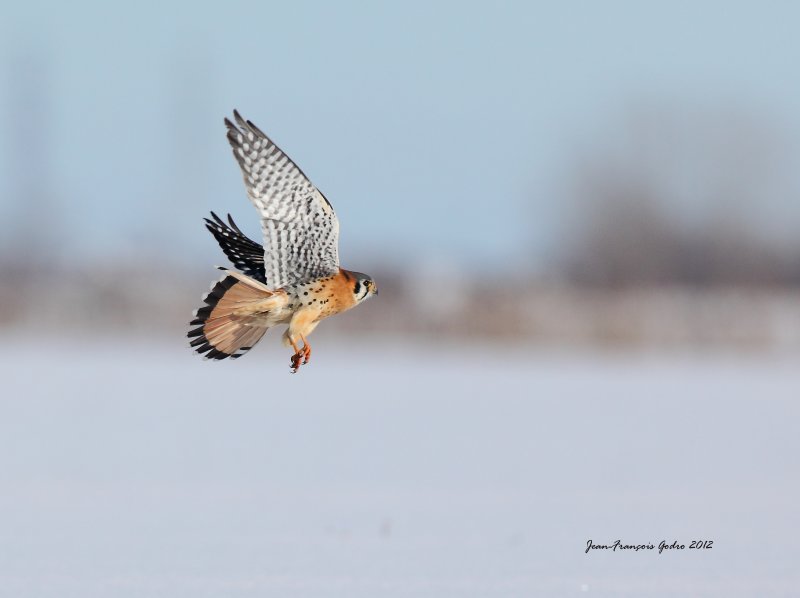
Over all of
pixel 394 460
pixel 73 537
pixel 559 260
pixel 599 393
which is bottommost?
pixel 559 260

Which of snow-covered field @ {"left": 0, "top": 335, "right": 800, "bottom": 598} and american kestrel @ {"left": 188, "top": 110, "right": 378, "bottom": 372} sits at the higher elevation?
american kestrel @ {"left": 188, "top": 110, "right": 378, "bottom": 372}

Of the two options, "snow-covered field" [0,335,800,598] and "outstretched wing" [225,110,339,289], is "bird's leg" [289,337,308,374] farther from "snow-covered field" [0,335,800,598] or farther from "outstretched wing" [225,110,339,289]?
"snow-covered field" [0,335,800,598]

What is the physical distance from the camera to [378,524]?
19.7 feet

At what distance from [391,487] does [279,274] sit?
225cm

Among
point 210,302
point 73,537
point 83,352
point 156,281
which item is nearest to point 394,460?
point 73,537

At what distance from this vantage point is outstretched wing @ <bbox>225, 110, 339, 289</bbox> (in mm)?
4992

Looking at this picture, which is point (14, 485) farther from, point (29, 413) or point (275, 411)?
point (275, 411)

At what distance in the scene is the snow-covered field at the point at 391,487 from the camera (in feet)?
16.1

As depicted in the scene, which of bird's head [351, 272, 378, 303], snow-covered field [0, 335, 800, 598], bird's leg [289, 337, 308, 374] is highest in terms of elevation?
bird's head [351, 272, 378, 303]

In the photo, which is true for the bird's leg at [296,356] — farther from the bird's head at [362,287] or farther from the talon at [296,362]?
the bird's head at [362,287]

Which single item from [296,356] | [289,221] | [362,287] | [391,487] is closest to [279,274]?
[289,221]

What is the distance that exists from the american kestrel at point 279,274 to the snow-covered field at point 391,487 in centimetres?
86

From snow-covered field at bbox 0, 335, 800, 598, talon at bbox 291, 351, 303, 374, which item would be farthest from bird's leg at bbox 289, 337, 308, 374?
snow-covered field at bbox 0, 335, 800, 598

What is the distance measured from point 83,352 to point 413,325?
21.6 ft
